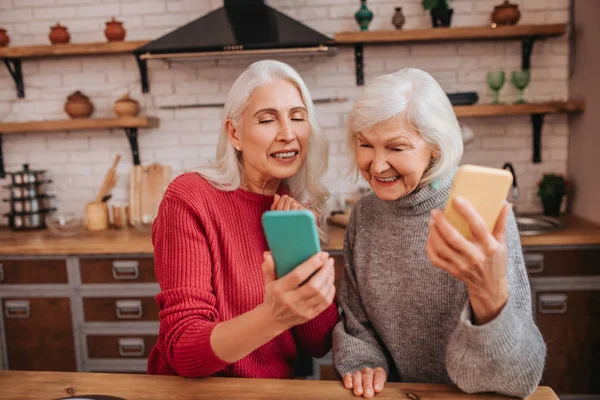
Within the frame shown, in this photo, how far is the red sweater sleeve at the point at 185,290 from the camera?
1031 millimetres

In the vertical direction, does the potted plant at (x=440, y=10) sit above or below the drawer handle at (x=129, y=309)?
above

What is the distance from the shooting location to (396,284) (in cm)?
116

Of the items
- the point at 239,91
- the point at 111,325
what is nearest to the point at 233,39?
the point at 239,91

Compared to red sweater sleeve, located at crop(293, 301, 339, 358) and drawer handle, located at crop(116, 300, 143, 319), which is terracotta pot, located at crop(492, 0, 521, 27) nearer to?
red sweater sleeve, located at crop(293, 301, 339, 358)

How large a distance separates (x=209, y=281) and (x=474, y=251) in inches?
25.7

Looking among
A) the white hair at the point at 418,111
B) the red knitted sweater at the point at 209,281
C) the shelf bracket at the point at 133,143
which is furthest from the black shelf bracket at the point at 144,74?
the white hair at the point at 418,111

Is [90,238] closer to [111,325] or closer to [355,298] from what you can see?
[111,325]

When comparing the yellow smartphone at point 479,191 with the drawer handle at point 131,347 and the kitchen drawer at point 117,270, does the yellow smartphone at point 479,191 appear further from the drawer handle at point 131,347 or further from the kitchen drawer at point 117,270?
the drawer handle at point 131,347

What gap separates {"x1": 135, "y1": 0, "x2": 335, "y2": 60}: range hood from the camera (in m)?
2.49

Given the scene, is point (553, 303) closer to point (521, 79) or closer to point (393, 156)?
point (521, 79)

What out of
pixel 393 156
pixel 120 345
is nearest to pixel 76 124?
pixel 120 345

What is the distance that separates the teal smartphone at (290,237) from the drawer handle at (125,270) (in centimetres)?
186

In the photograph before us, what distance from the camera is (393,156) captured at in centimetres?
105

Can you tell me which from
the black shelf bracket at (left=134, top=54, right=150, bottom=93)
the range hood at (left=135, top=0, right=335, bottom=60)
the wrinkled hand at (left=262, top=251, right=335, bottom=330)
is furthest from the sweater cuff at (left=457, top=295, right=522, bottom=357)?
the black shelf bracket at (left=134, top=54, right=150, bottom=93)
